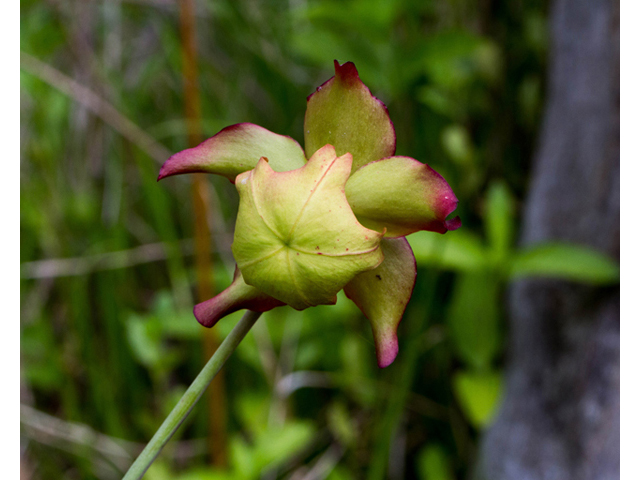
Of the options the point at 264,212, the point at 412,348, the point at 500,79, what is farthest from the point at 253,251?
the point at 500,79

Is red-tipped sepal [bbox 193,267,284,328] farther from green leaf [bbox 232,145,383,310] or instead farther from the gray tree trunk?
the gray tree trunk

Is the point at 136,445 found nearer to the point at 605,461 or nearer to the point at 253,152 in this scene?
the point at 605,461

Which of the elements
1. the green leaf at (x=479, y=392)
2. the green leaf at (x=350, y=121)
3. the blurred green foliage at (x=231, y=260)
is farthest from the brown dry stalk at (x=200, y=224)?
the green leaf at (x=350, y=121)

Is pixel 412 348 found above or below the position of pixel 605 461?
above

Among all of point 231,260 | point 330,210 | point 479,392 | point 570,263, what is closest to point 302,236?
point 330,210

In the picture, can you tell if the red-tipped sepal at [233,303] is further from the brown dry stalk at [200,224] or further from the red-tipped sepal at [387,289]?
the brown dry stalk at [200,224]

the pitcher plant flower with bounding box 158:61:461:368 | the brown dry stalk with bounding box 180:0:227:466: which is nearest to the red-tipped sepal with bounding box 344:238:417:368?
the pitcher plant flower with bounding box 158:61:461:368
